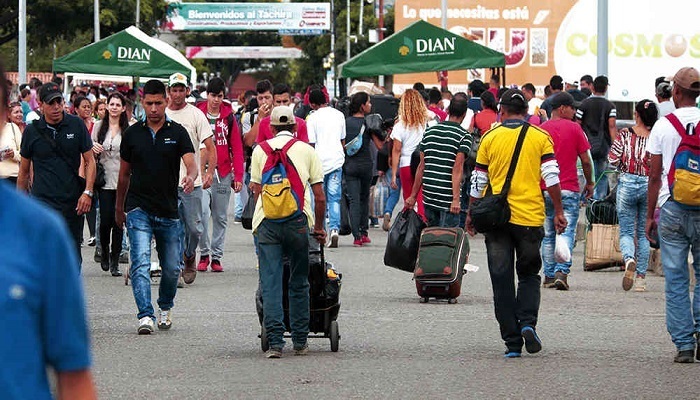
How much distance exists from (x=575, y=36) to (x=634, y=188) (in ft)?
104

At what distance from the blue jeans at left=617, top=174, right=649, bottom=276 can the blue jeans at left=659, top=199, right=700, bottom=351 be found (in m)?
4.35

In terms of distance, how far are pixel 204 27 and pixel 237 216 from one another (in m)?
89.6

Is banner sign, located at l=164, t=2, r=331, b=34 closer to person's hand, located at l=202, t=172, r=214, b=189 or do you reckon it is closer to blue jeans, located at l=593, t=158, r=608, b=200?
blue jeans, located at l=593, t=158, r=608, b=200

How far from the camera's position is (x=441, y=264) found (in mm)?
12805

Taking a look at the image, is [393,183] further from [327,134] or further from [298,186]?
[298,186]

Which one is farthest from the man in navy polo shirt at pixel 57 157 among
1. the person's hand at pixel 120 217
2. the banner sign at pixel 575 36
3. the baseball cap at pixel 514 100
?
the banner sign at pixel 575 36

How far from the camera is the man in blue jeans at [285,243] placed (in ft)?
30.8

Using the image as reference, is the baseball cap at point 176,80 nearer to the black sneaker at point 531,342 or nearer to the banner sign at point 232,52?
the black sneaker at point 531,342

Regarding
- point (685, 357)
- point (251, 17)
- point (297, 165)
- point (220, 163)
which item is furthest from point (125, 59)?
point (251, 17)

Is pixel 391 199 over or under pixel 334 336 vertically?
over

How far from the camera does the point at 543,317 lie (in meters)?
11.9

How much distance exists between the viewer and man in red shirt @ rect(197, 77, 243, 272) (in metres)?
15.0

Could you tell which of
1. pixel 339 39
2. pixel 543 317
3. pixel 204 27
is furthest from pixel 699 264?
pixel 204 27

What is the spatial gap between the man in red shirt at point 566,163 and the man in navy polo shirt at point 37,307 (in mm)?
10850
